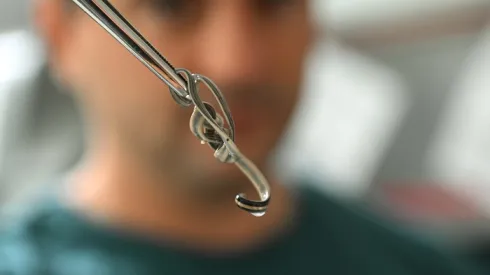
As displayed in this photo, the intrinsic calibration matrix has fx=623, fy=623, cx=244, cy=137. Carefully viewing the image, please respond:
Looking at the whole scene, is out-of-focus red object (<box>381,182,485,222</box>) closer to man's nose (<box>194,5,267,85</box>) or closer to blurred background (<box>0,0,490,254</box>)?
blurred background (<box>0,0,490,254</box>)

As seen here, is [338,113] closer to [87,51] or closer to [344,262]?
[344,262]

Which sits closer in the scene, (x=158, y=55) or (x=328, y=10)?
(x=158, y=55)

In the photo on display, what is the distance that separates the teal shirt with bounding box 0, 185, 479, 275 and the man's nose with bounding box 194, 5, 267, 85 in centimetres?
16

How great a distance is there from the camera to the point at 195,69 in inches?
16.5

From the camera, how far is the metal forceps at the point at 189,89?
12 cm

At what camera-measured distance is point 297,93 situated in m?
0.55

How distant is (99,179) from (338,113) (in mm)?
426

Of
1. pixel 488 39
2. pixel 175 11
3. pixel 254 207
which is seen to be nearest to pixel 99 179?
pixel 175 11

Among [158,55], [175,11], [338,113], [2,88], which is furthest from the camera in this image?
[338,113]

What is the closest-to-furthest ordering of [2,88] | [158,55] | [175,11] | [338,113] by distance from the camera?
[158,55] < [175,11] < [2,88] < [338,113]

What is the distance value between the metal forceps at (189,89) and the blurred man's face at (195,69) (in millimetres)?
267

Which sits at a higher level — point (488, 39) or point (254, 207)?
point (488, 39)

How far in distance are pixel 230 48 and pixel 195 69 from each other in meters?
0.04

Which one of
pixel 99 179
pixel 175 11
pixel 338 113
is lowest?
pixel 99 179
